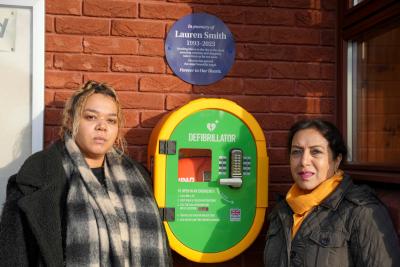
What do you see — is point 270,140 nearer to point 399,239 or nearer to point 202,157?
point 202,157

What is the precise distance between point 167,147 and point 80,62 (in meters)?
0.78

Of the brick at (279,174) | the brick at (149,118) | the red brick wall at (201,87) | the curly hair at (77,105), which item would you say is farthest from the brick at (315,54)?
the curly hair at (77,105)

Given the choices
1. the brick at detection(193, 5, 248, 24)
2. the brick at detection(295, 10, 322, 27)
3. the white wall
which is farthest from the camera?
the brick at detection(295, 10, 322, 27)

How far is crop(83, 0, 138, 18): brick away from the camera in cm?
316

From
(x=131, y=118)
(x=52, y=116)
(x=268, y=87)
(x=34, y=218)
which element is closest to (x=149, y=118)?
(x=131, y=118)

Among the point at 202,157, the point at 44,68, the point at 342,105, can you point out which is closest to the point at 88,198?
the point at 202,157

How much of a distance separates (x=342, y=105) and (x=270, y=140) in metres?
0.51

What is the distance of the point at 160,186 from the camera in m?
2.87

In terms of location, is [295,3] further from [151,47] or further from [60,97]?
[60,97]

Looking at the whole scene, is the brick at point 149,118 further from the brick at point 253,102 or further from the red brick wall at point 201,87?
the brick at point 253,102

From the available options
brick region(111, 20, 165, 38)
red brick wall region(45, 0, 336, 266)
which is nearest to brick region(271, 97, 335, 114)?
red brick wall region(45, 0, 336, 266)

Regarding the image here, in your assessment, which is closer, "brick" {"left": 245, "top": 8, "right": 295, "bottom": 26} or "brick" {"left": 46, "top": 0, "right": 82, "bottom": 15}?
"brick" {"left": 46, "top": 0, "right": 82, "bottom": 15}

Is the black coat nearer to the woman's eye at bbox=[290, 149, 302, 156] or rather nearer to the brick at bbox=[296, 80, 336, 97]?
the woman's eye at bbox=[290, 149, 302, 156]

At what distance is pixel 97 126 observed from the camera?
2.57 metres
